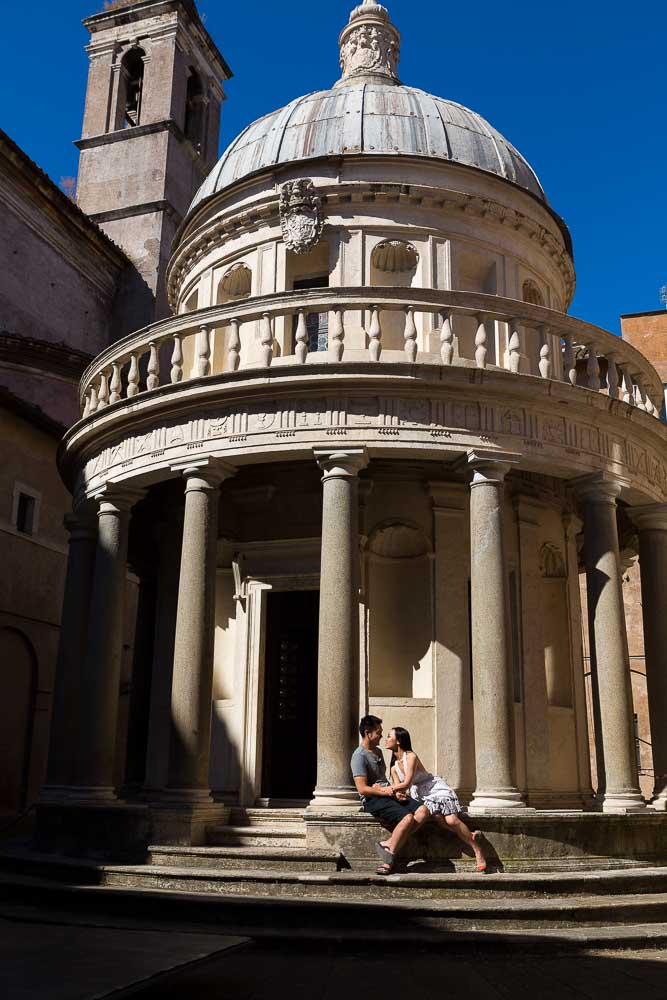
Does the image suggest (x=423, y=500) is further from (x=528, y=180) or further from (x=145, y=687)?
(x=528, y=180)

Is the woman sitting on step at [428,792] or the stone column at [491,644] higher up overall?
the stone column at [491,644]

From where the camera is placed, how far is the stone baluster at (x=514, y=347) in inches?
569

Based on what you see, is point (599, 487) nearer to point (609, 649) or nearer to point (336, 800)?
point (609, 649)

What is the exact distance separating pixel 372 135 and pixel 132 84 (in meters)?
28.8

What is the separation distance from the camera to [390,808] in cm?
1194

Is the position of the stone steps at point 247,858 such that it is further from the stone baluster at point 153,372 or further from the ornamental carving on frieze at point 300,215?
the ornamental carving on frieze at point 300,215

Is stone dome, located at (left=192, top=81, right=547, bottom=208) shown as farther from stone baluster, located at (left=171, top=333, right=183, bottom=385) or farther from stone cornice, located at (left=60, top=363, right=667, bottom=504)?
stone cornice, located at (left=60, top=363, right=667, bottom=504)

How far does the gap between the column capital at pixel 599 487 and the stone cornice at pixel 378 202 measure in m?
6.24

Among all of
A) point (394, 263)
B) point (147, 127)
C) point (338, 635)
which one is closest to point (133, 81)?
point (147, 127)

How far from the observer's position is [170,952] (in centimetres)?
881

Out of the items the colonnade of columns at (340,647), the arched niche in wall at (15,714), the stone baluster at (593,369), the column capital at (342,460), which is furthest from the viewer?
the arched niche in wall at (15,714)

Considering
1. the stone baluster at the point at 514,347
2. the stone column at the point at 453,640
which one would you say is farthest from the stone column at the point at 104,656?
the stone baluster at the point at 514,347

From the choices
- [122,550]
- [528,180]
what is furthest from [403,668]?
[528,180]

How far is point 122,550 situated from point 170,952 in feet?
26.5
